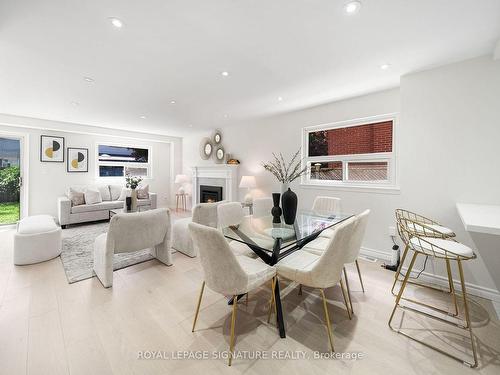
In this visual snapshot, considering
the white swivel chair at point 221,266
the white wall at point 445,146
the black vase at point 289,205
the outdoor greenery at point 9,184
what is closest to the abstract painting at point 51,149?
the outdoor greenery at point 9,184

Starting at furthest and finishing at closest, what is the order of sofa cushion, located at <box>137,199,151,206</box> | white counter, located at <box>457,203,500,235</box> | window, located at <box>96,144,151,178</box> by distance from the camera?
window, located at <box>96,144,151,178</box>, sofa cushion, located at <box>137,199,151,206</box>, white counter, located at <box>457,203,500,235</box>

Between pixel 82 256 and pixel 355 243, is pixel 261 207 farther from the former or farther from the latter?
pixel 82 256

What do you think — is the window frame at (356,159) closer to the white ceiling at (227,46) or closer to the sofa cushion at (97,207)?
the white ceiling at (227,46)

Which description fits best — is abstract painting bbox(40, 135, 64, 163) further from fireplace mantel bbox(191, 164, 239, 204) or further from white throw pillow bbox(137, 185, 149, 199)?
fireplace mantel bbox(191, 164, 239, 204)

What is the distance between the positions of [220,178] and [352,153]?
3.14 meters

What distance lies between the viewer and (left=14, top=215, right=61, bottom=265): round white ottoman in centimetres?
286

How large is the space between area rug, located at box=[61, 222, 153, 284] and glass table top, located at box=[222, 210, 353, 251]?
1.76 meters

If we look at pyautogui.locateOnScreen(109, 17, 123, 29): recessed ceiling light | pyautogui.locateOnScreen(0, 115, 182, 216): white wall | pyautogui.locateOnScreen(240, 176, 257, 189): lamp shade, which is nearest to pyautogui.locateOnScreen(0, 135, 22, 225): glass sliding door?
pyautogui.locateOnScreen(0, 115, 182, 216): white wall

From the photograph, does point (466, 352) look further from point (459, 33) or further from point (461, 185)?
point (459, 33)

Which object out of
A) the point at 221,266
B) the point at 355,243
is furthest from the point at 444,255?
the point at 221,266

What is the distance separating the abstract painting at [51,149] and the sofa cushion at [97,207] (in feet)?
4.56

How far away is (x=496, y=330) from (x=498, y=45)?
248cm

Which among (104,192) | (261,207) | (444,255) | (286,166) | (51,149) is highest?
(51,149)

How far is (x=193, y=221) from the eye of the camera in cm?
303
